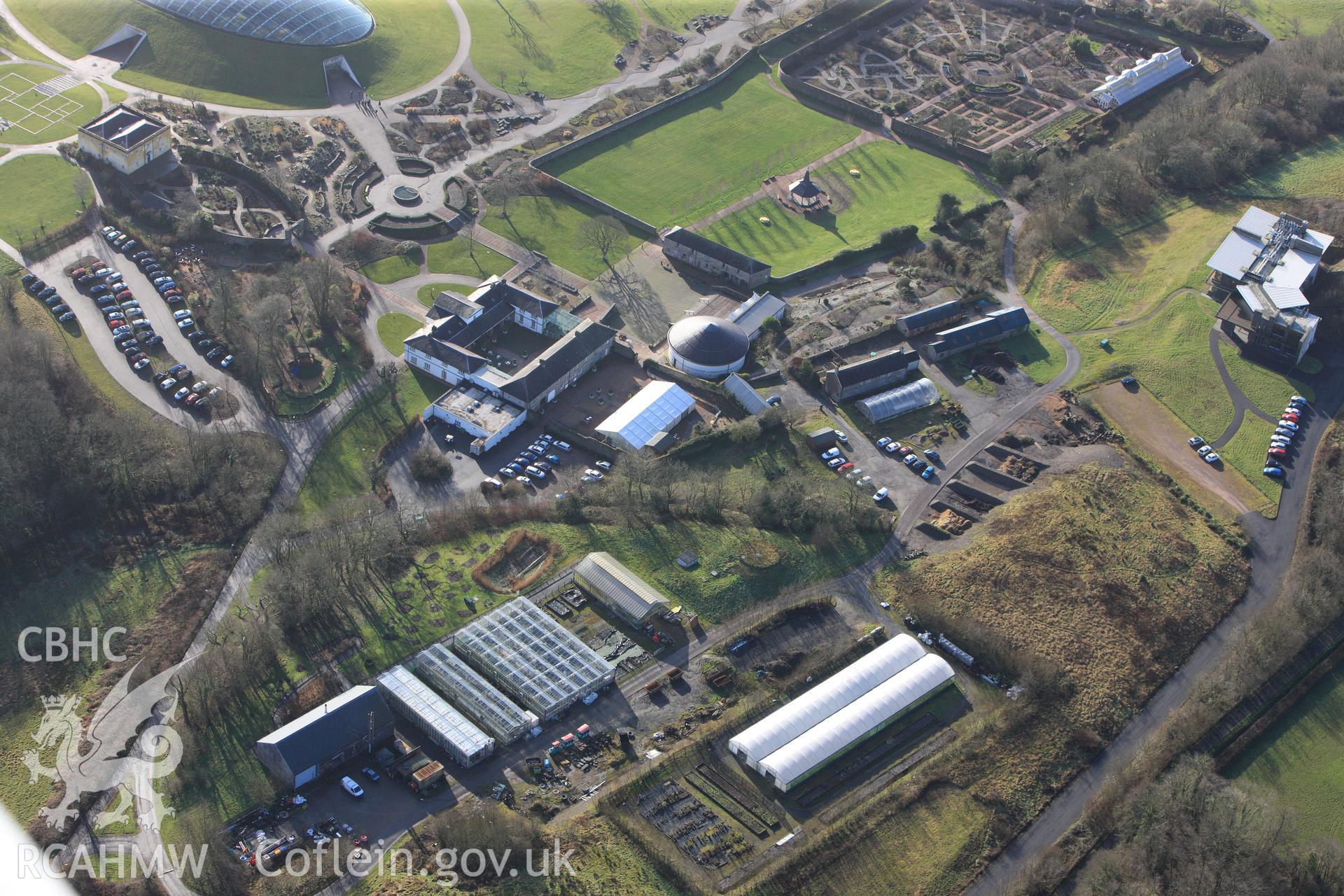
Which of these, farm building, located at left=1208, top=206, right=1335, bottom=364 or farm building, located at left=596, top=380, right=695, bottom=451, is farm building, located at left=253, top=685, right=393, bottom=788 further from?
farm building, located at left=1208, top=206, right=1335, bottom=364

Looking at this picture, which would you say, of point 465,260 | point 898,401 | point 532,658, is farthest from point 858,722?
point 465,260

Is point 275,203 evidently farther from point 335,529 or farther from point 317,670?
point 317,670

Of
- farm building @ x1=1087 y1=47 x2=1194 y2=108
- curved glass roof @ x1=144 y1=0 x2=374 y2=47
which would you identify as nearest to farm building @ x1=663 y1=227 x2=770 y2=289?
curved glass roof @ x1=144 y1=0 x2=374 y2=47

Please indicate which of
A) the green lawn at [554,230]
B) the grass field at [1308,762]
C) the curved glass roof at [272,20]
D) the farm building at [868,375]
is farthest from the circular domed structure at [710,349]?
the curved glass roof at [272,20]

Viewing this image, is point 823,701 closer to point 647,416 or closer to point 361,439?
point 647,416

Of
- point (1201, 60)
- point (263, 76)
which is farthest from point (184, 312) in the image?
point (1201, 60)

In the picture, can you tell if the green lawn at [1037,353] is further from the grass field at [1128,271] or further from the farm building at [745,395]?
the farm building at [745,395]
